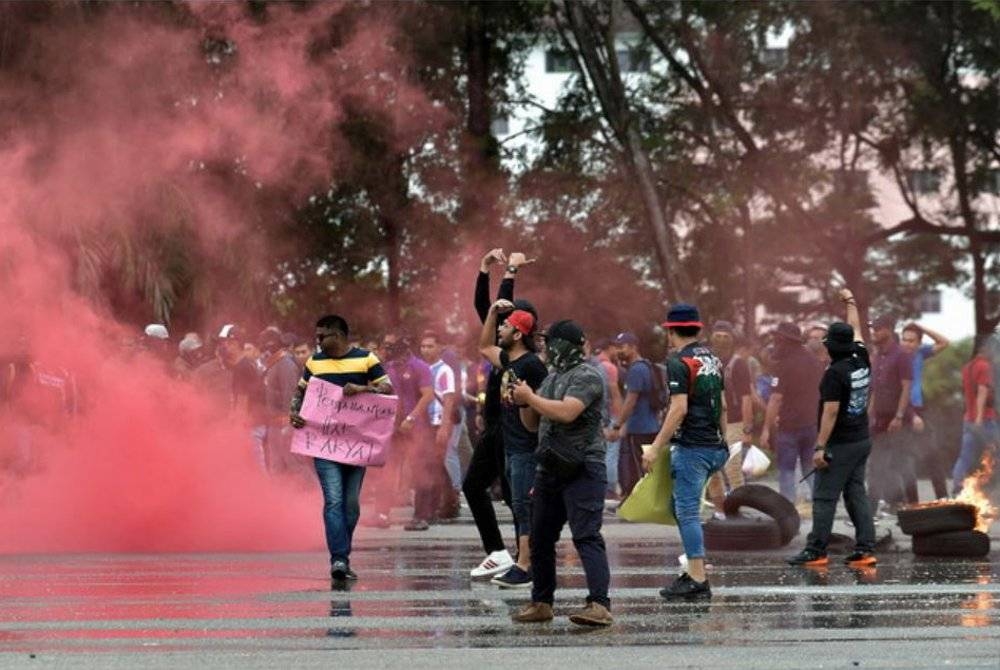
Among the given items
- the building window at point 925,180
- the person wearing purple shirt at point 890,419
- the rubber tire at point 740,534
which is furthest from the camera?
the building window at point 925,180

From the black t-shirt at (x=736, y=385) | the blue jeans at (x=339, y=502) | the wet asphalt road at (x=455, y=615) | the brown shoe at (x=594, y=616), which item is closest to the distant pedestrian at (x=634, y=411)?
the black t-shirt at (x=736, y=385)

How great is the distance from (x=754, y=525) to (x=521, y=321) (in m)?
4.35

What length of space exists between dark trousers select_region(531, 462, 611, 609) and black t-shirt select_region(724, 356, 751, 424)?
8.97 meters

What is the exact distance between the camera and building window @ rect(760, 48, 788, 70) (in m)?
30.6

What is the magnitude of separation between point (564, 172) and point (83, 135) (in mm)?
11747

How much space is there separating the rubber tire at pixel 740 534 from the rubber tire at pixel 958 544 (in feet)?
4.03

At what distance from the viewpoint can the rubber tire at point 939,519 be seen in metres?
14.5

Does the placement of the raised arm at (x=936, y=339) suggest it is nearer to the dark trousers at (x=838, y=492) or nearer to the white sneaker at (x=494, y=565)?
the dark trousers at (x=838, y=492)

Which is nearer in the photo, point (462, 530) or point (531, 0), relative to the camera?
point (462, 530)

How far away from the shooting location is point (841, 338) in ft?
45.0

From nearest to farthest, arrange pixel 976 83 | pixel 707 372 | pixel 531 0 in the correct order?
pixel 707 372 < pixel 531 0 < pixel 976 83

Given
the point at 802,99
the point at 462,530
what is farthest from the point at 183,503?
the point at 802,99

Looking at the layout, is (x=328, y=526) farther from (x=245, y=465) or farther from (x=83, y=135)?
(x=83, y=135)

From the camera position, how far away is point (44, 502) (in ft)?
53.1
